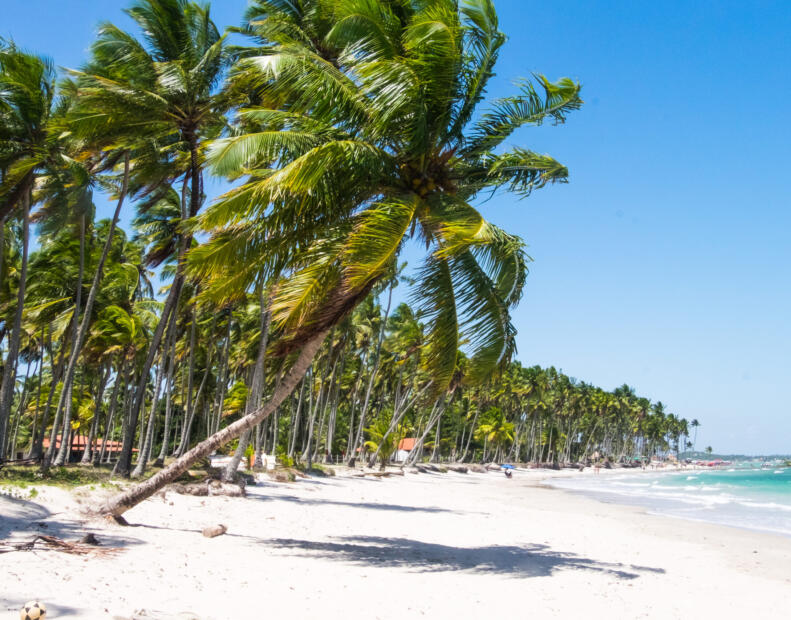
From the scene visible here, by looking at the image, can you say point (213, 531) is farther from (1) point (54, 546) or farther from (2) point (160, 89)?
(2) point (160, 89)

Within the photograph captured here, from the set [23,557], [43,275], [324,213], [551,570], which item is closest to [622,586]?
[551,570]

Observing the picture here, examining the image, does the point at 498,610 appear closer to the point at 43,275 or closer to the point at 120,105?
the point at 120,105

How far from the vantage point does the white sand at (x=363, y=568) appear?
5.80 meters

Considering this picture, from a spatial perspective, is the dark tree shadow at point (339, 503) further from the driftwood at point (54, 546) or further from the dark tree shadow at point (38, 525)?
the driftwood at point (54, 546)

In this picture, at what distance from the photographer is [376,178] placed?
29.2 feet

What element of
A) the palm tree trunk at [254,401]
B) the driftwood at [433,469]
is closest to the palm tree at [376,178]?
the palm tree trunk at [254,401]

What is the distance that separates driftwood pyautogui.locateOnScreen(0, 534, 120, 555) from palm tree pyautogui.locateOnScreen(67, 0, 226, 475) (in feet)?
23.0

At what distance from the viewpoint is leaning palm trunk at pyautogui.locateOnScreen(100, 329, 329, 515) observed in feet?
28.6

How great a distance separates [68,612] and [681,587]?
8.35 metres

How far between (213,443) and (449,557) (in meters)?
4.22

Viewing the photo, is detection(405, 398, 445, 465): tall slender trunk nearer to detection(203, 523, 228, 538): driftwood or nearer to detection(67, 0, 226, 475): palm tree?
detection(67, 0, 226, 475): palm tree

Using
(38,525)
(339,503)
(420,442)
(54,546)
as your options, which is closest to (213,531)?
(38,525)

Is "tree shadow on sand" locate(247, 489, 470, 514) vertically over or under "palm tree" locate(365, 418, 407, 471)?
under

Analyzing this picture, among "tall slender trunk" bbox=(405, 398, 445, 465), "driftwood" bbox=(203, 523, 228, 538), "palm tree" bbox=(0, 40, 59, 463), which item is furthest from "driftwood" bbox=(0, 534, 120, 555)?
"tall slender trunk" bbox=(405, 398, 445, 465)
